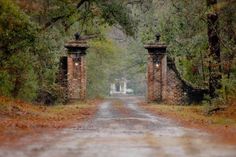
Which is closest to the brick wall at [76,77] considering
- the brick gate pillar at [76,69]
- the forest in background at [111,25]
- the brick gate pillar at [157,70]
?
the brick gate pillar at [76,69]

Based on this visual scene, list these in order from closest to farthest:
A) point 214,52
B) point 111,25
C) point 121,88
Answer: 1. point 214,52
2. point 111,25
3. point 121,88

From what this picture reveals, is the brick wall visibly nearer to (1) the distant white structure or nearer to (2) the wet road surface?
(2) the wet road surface

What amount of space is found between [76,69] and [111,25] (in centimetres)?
502

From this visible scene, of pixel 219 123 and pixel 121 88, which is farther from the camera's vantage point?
pixel 121 88

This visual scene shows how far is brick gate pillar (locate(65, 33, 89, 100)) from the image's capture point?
119 feet

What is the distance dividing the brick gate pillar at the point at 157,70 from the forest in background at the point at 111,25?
1579mm

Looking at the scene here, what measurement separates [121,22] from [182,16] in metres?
3.58

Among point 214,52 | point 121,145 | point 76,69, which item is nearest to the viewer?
point 121,145

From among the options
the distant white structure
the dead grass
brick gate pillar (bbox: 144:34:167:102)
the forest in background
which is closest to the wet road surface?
the dead grass

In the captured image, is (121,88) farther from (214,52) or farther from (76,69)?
(214,52)

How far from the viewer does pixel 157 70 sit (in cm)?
3581

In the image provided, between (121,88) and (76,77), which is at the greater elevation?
(121,88)

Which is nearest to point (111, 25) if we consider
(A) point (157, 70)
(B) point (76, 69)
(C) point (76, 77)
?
(A) point (157, 70)

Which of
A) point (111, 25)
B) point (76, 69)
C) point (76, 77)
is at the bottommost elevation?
point (76, 77)
